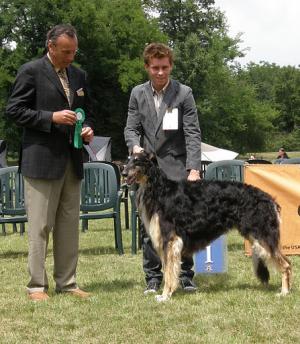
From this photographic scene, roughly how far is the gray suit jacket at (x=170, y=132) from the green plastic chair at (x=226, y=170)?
260cm

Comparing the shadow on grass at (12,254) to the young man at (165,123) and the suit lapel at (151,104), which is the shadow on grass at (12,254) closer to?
the young man at (165,123)

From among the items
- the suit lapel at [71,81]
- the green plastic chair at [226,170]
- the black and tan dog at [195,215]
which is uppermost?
the suit lapel at [71,81]

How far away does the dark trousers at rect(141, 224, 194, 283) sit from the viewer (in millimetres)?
5219

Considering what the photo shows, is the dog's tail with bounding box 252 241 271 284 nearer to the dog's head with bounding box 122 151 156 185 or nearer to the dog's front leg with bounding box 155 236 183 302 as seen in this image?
the dog's front leg with bounding box 155 236 183 302

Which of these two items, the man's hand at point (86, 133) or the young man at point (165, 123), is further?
the young man at point (165, 123)

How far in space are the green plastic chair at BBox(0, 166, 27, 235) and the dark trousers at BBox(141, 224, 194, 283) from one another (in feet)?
8.42

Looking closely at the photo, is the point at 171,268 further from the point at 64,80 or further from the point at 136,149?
the point at 64,80

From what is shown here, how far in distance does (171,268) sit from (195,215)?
1.65ft

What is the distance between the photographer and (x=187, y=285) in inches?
207

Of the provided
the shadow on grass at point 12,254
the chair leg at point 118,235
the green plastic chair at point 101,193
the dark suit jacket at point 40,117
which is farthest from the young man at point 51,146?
the shadow on grass at point 12,254

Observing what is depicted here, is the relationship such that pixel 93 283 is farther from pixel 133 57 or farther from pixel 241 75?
pixel 241 75

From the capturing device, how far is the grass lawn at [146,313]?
379cm

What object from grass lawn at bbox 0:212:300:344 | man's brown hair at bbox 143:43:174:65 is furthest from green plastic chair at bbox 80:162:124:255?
man's brown hair at bbox 143:43:174:65

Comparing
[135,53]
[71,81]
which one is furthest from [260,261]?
[135,53]
